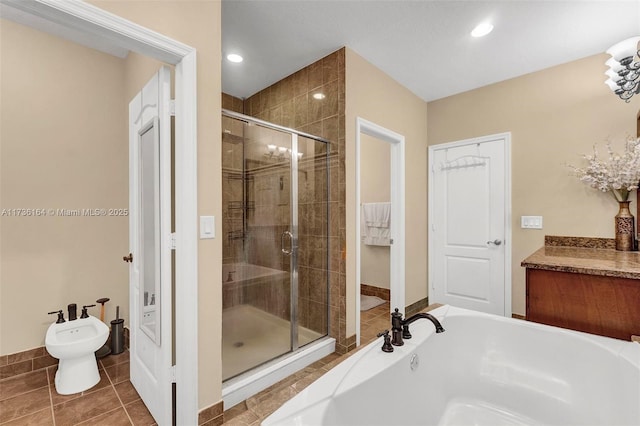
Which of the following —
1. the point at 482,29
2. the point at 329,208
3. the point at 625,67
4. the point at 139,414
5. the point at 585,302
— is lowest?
the point at 139,414

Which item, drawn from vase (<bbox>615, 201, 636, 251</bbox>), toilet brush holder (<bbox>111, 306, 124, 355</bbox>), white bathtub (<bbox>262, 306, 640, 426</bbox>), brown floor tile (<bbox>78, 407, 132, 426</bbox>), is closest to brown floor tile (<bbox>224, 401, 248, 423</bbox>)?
brown floor tile (<bbox>78, 407, 132, 426</bbox>)

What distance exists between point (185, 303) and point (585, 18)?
10.9 ft

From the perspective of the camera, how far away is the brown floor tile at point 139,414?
1708 mm

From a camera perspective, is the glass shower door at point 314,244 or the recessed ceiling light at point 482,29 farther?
the glass shower door at point 314,244

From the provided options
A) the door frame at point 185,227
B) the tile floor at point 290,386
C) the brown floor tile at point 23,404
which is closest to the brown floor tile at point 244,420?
the tile floor at point 290,386

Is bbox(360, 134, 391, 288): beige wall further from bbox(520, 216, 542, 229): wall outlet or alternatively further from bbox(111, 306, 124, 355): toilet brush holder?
bbox(111, 306, 124, 355): toilet brush holder

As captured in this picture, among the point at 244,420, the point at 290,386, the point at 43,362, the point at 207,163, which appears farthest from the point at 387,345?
the point at 43,362

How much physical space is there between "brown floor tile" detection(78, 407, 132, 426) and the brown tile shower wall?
1335 millimetres

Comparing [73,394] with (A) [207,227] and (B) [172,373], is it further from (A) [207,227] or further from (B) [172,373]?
(A) [207,227]

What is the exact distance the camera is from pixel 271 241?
2377 mm

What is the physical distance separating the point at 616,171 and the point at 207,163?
3.13 m

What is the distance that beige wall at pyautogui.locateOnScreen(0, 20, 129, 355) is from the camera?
220 centimetres

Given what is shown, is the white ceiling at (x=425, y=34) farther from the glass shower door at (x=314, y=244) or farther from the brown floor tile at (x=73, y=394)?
the brown floor tile at (x=73, y=394)

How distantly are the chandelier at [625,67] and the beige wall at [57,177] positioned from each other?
12.4 feet
